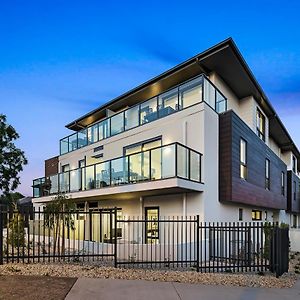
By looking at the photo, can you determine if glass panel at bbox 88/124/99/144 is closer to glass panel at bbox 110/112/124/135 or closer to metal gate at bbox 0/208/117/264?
glass panel at bbox 110/112/124/135

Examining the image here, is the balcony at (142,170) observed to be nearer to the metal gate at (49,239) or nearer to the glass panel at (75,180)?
the glass panel at (75,180)

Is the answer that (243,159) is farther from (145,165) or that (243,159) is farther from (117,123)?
(117,123)

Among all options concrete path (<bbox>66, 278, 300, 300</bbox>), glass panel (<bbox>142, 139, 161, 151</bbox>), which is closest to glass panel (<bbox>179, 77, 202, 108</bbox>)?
glass panel (<bbox>142, 139, 161, 151</bbox>)

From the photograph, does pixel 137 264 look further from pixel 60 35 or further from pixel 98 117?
pixel 98 117

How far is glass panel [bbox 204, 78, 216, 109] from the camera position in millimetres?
15242

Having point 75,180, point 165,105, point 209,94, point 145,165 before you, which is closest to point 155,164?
point 145,165

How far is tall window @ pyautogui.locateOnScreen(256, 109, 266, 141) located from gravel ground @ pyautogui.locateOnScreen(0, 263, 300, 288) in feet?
42.7

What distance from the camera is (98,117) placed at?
26.0 m

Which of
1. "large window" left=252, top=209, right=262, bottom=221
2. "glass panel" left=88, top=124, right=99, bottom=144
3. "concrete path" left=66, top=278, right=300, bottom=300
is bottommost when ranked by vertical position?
"large window" left=252, top=209, right=262, bottom=221

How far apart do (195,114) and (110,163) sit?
4761 millimetres

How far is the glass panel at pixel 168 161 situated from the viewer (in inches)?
524

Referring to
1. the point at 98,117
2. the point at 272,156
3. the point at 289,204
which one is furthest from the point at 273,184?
the point at 98,117

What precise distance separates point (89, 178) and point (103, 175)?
140 centimetres

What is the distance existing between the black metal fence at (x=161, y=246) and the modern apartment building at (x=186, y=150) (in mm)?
1198
